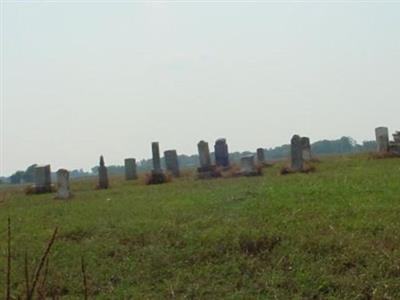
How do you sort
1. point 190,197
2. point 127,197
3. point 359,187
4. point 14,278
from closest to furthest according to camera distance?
point 14,278
point 359,187
point 190,197
point 127,197

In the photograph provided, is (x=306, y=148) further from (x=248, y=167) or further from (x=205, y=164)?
(x=248, y=167)

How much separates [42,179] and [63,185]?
13.7 feet

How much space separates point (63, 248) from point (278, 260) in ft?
11.5

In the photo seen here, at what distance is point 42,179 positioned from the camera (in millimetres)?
22453

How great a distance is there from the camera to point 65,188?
18453mm

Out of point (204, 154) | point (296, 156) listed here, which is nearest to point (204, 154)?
point (204, 154)

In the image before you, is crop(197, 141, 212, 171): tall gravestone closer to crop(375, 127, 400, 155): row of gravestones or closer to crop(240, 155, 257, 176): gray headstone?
crop(240, 155, 257, 176): gray headstone

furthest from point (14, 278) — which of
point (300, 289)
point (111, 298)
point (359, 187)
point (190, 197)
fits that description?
point (359, 187)

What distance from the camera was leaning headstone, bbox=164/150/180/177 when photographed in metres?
25.8

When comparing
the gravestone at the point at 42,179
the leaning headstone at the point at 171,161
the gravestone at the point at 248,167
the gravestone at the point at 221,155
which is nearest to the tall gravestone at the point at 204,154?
the gravestone at the point at 221,155

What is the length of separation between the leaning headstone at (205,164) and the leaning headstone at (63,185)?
498cm

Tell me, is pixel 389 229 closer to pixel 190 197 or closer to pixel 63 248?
pixel 63 248

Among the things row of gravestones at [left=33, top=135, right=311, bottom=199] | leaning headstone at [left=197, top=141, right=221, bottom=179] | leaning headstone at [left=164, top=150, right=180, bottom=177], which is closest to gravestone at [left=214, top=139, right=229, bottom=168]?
row of gravestones at [left=33, top=135, right=311, bottom=199]

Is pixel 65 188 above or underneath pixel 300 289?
above
